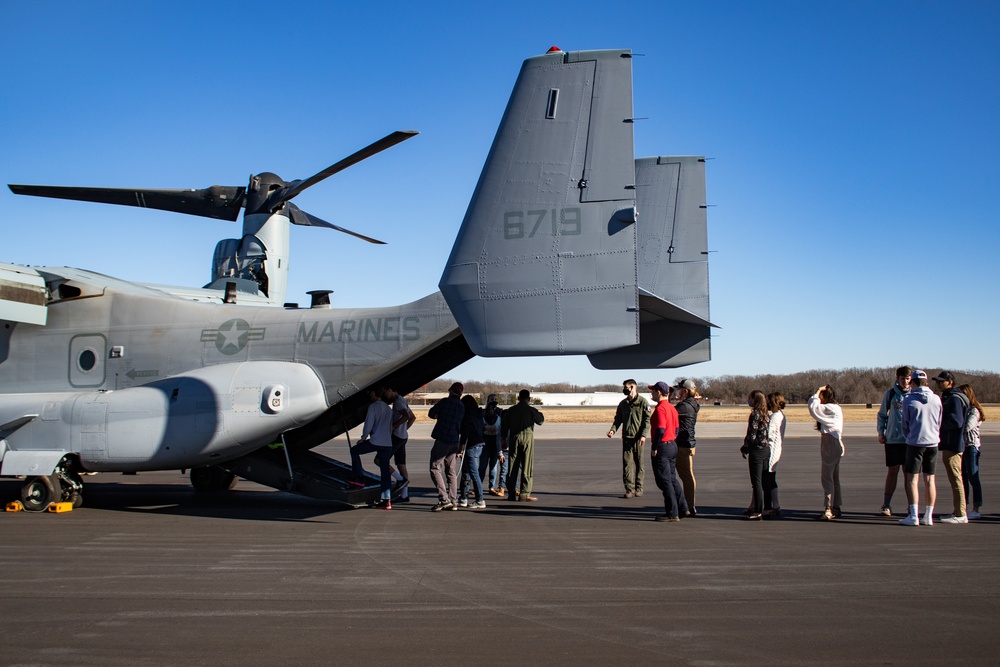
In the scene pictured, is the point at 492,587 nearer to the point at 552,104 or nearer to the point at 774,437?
the point at 552,104

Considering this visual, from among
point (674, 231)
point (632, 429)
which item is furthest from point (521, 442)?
point (674, 231)

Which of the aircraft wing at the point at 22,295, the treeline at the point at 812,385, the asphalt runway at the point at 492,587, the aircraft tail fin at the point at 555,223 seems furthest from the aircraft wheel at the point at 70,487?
the treeline at the point at 812,385

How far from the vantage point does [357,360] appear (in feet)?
35.9

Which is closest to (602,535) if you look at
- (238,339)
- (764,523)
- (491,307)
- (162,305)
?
(764,523)

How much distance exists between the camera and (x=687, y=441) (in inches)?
423

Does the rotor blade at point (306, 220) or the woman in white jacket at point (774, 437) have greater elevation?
the rotor blade at point (306, 220)

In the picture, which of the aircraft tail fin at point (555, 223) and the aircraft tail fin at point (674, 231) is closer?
the aircraft tail fin at point (555, 223)

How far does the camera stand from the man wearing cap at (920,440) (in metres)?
9.58

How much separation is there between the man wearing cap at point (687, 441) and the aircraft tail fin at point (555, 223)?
10.2ft

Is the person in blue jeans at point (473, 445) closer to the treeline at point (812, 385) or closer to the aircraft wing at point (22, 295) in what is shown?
the aircraft wing at point (22, 295)

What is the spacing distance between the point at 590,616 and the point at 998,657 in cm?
267

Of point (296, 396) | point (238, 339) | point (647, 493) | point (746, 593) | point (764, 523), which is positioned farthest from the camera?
point (647, 493)

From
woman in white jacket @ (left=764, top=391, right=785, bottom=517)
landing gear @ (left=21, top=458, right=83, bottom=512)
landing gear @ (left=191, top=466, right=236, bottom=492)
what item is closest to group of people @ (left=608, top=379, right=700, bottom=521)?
woman in white jacket @ (left=764, top=391, right=785, bottom=517)

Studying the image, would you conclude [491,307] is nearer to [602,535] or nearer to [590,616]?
[602,535]
